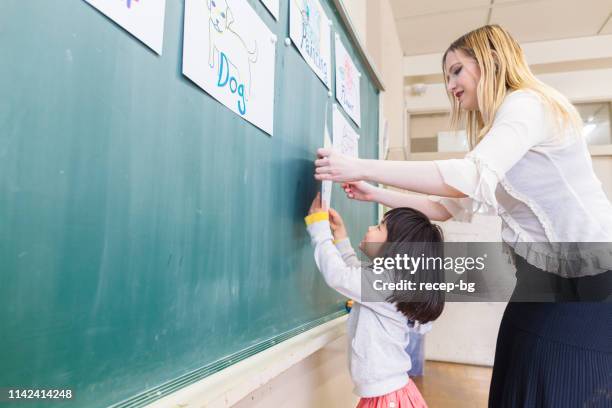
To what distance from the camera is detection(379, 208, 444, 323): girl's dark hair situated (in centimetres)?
97

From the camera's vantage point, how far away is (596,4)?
288 cm

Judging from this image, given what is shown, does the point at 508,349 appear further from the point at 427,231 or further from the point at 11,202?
the point at 11,202

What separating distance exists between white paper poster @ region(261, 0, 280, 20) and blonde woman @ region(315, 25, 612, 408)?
1.02 ft

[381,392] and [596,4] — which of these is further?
[596,4]

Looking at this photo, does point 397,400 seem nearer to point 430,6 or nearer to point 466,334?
point 466,334

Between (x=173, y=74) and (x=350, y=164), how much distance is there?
398 millimetres

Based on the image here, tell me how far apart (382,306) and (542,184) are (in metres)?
0.43

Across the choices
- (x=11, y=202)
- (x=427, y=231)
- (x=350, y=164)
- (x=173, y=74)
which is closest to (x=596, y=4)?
(x=427, y=231)

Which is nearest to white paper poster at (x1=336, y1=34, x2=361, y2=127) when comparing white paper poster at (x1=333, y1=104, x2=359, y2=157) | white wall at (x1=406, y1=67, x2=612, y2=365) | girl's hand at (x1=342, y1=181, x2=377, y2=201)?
white paper poster at (x1=333, y1=104, x2=359, y2=157)

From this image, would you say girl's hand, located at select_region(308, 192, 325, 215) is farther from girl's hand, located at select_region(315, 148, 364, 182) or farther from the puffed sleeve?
the puffed sleeve

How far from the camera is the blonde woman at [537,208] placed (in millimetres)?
735

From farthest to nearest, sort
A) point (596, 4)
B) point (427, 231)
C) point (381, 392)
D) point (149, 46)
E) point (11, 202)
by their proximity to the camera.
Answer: point (596, 4), point (427, 231), point (381, 392), point (149, 46), point (11, 202)

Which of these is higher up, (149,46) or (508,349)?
(149,46)

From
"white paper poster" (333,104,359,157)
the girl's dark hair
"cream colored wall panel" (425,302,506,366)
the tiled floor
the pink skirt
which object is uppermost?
"white paper poster" (333,104,359,157)
